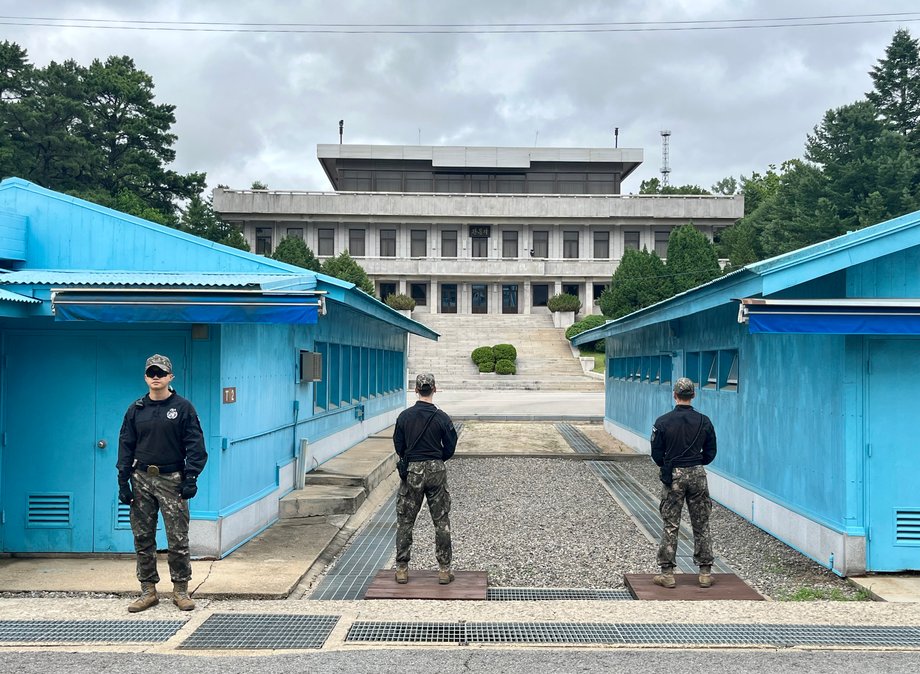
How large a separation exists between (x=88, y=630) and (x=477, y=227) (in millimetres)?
62902

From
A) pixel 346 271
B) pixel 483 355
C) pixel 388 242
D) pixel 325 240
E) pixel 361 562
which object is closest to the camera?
pixel 361 562

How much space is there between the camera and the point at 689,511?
7168 millimetres

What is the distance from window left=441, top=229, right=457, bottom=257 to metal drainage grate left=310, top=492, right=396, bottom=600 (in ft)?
186

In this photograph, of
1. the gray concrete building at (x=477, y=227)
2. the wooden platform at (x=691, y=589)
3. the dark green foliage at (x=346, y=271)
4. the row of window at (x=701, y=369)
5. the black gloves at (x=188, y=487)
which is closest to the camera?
the black gloves at (x=188, y=487)

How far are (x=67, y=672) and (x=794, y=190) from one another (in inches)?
1965

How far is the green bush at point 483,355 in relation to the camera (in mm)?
47469

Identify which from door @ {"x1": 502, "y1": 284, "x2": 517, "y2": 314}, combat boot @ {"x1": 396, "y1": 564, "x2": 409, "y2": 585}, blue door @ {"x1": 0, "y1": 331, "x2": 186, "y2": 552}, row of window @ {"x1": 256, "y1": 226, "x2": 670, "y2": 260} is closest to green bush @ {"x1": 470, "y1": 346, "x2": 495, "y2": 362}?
door @ {"x1": 502, "y1": 284, "x2": 517, "y2": 314}

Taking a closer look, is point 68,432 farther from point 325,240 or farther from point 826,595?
point 325,240

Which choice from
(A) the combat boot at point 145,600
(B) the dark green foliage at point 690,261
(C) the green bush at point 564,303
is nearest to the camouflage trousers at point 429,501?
(A) the combat boot at point 145,600

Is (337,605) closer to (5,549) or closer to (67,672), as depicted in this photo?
(67,672)

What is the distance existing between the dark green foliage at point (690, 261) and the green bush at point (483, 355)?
12.1 metres

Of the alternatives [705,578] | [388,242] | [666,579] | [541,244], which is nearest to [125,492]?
[666,579]

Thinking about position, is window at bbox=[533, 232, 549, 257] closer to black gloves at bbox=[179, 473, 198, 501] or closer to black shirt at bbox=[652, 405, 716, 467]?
black shirt at bbox=[652, 405, 716, 467]

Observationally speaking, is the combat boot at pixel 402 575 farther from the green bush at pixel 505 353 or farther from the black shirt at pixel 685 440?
the green bush at pixel 505 353
